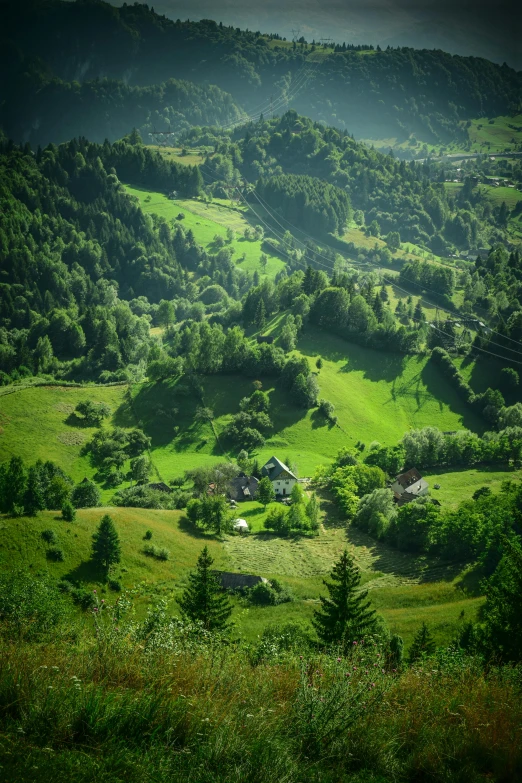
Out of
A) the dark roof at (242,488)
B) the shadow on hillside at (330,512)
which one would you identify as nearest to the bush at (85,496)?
the dark roof at (242,488)

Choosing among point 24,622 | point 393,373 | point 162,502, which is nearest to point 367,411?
point 393,373

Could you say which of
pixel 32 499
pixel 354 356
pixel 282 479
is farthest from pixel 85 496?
pixel 354 356

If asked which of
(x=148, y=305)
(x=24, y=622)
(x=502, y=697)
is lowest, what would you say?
(x=148, y=305)

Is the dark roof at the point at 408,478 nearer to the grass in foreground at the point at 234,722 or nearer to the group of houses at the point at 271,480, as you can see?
the group of houses at the point at 271,480

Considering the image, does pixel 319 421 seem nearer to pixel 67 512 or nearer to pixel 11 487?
pixel 67 512

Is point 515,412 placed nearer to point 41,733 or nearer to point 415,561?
point 415,561

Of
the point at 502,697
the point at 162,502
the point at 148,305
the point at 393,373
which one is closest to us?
the point at 502,697

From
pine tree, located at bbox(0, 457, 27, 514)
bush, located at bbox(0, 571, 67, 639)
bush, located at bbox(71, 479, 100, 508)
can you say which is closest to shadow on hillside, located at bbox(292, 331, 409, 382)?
bush, located at bbox(71, 479, 100, 508)
